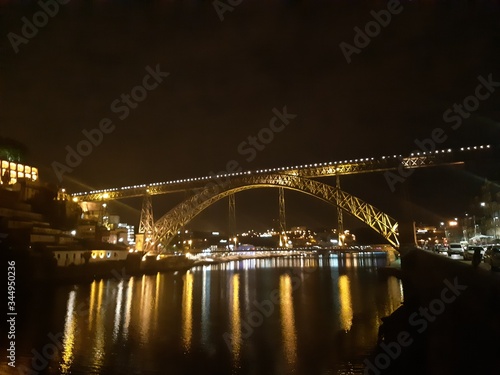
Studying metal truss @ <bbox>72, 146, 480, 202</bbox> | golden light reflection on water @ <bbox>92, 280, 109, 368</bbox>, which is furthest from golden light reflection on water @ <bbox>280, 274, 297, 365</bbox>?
metal truss @ <bbox>72, 146, 480, 202</bbox>

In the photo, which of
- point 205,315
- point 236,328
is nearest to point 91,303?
point 205,315

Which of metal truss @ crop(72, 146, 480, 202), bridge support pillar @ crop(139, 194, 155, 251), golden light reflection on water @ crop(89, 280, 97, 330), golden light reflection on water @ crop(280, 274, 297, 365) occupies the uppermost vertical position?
metal truss @ crop(72, 146, 480, 202)

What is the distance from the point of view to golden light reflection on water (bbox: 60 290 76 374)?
8594 millimetres

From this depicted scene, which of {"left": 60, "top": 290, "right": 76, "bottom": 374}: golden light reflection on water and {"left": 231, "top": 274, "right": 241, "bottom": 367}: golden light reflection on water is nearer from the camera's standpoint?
{"left": 60, "top": 290, "right": 76, "bottom": 374}: golden light reflection on water

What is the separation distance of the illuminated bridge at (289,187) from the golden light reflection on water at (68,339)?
24153mm

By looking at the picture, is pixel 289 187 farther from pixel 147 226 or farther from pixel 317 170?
pixel 147 226

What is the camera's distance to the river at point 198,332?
8.66 metres

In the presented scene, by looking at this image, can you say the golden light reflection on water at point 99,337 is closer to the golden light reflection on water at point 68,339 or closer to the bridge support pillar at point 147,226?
the golden light reflection on water at point 68,339

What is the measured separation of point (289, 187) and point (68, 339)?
27459 mm

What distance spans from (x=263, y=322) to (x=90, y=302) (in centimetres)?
903

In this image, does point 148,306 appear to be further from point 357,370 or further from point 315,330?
point 357,370

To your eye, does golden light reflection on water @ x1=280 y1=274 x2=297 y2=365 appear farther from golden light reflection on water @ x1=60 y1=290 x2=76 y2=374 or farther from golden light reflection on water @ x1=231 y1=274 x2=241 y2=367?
golden light reflection on water @ x1=60 y1=290 x2=76 y2=374

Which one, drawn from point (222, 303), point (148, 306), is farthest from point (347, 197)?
point (148, 306)

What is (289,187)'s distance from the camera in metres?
36.4
